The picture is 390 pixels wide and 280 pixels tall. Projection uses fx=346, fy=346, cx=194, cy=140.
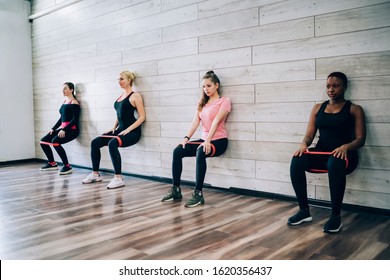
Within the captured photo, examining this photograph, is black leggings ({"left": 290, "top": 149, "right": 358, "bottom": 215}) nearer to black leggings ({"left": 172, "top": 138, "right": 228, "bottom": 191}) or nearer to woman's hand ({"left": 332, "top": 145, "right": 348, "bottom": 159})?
woman's hand ({"left": 332, "top": 145, "right": 348, "bottom": 159})

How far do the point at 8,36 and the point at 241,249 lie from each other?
5.53 metres

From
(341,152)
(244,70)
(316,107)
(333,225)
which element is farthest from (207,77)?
(333,225)

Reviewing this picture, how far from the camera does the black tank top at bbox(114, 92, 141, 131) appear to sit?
4.10m

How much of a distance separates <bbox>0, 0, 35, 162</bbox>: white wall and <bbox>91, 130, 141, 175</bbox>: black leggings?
2536 millimetres

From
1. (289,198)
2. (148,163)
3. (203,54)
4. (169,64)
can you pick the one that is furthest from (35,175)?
(289,198)

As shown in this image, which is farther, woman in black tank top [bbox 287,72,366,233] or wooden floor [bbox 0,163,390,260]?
woman in black tank top [bbox 287,72,366,233]

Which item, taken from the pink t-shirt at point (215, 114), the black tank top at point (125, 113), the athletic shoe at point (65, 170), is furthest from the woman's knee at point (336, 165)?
the athletic shoe at point (65, 170)

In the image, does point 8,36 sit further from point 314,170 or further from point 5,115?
point 314,170

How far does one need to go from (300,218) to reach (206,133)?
127 centimetres

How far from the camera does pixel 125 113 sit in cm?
411

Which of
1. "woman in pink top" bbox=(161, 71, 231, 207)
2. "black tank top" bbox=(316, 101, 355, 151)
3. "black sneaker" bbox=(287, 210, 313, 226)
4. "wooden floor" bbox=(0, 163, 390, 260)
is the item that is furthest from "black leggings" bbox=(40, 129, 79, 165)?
"black tank top" bbox=(316, 101, 355, 151)

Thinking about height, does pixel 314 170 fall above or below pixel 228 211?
above

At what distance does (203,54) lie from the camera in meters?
3.58

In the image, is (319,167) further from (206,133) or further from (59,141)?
(59,141)
